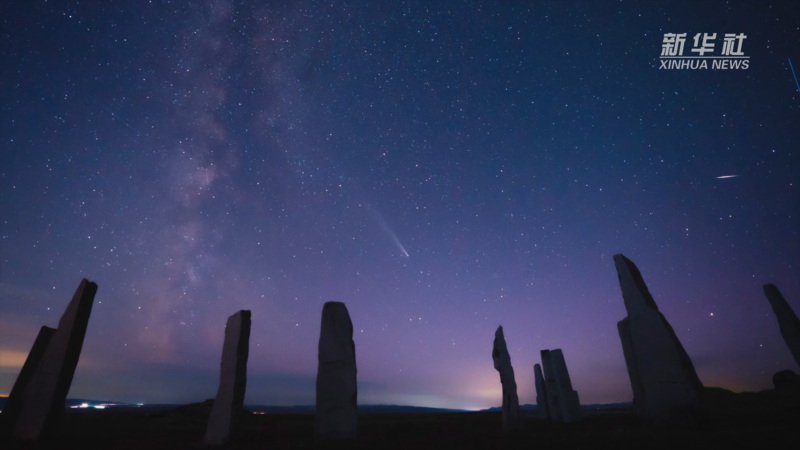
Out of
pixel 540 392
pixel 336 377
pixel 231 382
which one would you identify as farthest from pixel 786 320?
pixel 231 382

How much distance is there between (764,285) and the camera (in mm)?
15062

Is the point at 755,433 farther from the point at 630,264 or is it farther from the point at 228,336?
the point at 228,336

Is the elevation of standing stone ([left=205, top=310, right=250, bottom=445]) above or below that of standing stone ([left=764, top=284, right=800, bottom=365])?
below

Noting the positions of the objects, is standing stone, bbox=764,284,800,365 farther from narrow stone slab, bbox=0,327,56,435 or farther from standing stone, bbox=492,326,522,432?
narrow stone slab, bbox=0,327,56,435

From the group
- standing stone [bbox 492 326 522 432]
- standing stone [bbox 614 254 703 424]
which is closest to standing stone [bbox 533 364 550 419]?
standing stone [bbox 492 326 522 432]

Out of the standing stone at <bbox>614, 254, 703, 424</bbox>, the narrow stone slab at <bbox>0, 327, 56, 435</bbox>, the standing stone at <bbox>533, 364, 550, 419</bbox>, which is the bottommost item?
the standing stone at <bbox>533, 364, 550, 419</bbox>

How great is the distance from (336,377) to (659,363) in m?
7.74

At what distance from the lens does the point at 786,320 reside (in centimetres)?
1411

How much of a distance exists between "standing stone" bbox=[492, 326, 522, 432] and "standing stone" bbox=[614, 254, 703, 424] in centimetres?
356

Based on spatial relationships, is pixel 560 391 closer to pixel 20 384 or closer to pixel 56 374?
pixel 56 374

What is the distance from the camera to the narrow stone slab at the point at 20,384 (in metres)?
9.80

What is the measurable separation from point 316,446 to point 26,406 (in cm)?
760

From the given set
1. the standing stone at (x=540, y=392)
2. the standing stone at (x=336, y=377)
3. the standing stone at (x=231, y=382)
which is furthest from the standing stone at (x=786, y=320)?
the standing stone at (x=231, y=382)

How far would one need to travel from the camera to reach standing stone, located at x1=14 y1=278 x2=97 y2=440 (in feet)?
30.6
